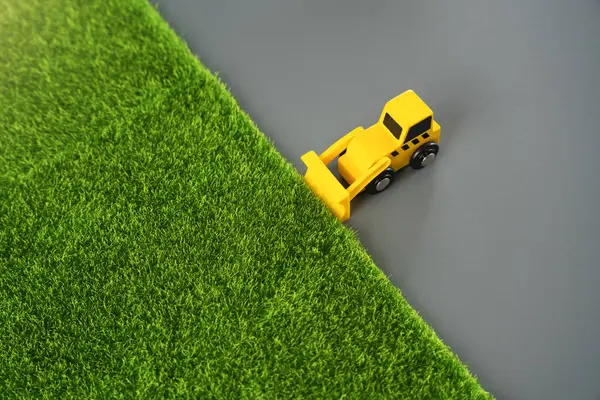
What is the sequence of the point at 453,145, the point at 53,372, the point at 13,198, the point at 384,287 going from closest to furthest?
the point at 53,372, the point at 384,287, the point at 13,198, the point at 453,145

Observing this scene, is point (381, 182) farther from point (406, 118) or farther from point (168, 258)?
point (168, 258)

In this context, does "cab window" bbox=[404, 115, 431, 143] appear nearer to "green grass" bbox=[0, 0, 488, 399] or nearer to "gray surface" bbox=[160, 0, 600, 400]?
"gray surface" bbox=[160, 0, 600, 400]

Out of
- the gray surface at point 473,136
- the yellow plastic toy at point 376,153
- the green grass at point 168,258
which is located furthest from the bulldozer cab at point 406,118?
the green grass at point 168,258

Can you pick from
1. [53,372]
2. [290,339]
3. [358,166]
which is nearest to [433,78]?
[358,166]

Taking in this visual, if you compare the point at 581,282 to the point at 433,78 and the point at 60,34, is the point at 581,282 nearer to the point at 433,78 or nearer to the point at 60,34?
the point at 433,78

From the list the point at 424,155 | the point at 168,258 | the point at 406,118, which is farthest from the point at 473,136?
the point at 168,258

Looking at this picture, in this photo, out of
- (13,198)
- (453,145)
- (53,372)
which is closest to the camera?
(53,372)
